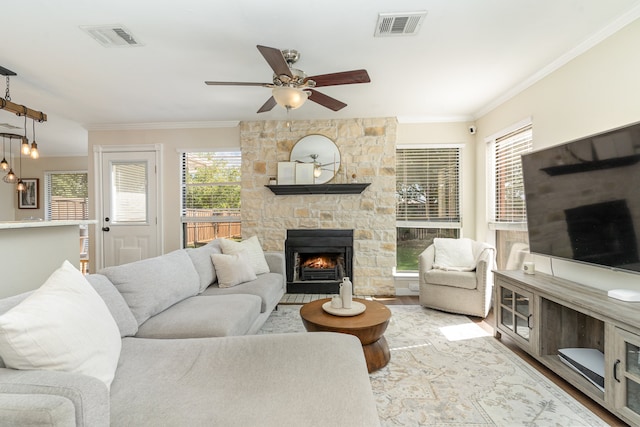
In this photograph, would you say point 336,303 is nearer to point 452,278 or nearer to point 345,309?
point 345,309

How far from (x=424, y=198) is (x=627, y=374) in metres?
3.12

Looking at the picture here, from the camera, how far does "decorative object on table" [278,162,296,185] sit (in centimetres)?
450

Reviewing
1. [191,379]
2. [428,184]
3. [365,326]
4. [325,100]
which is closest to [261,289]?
[365,326]

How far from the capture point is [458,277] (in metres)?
3.47

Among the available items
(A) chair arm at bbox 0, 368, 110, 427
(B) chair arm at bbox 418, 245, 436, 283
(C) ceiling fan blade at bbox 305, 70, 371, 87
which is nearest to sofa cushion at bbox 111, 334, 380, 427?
(A) chair arm at bbox 0, 368, 110, 427

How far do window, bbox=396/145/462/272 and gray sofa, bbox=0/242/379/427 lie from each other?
3.10 m

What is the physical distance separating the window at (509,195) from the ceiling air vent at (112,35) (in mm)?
3765

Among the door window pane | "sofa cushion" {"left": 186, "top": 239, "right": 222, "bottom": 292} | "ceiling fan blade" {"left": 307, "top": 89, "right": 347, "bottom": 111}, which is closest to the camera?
"ceiling fan blade" {"left": 307, "top": 89, "right": 347, "bottom": 111}

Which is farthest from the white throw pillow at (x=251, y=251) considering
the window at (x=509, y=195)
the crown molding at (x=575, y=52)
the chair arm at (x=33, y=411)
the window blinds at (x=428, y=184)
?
the crown molding at (x=575, y=52)

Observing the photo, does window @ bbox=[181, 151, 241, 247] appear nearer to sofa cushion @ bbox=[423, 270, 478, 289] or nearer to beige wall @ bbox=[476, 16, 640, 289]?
sofa cushion @ bbox=[423, 270, 478, 289]

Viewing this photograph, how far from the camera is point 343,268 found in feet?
14.8

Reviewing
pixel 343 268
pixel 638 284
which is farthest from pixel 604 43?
pixel 343 268

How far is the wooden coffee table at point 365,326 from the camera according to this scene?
211 cm

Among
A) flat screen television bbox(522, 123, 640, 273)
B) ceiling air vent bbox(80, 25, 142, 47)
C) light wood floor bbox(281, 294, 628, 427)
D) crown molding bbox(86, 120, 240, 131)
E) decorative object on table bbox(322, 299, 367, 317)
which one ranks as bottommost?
light wood floor bbox(281, 294, 628, 427)
